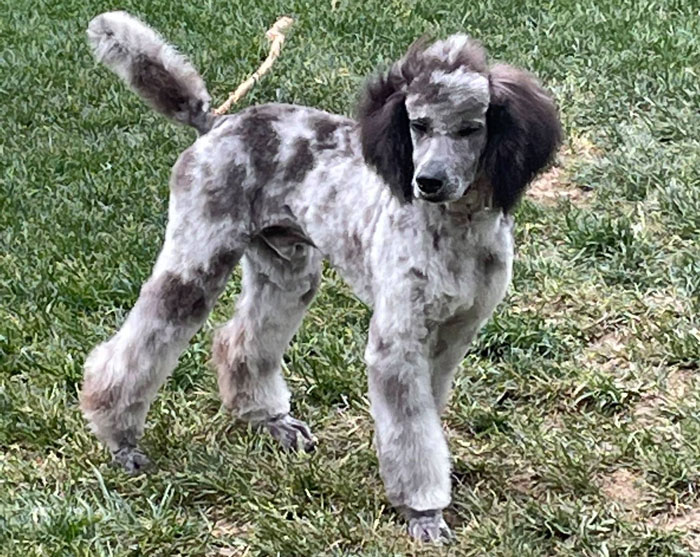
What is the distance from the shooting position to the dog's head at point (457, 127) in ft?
10.9

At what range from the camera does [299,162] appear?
12.7ft

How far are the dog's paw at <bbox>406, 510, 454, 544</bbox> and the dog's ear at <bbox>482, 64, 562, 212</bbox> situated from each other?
1.00 m

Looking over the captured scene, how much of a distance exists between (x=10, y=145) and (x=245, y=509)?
3.70 m

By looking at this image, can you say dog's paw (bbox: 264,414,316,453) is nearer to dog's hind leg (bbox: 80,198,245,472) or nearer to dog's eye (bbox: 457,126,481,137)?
dog's hind leg (bbox: 80,198,245,472)

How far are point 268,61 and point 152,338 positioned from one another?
4.06 meters

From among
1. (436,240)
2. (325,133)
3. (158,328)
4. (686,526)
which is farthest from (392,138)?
(686,526)

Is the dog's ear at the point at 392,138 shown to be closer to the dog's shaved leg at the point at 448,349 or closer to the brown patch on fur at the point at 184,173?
the dog's shaved leg at the point at 448,349

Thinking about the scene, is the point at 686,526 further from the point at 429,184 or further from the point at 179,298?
the point at 179,298

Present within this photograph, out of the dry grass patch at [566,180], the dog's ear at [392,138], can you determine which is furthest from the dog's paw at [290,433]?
the dry grass patch at [566,180]

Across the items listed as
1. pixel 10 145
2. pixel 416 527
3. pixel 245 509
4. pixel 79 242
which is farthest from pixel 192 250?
pixel 10 145

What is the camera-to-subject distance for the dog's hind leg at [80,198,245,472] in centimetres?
397

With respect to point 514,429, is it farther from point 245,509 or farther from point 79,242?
point 79,242

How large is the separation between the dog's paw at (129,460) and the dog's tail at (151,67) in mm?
1109

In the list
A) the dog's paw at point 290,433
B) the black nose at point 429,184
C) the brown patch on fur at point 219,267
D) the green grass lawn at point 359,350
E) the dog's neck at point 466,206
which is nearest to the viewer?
the black nose at point 429,184
